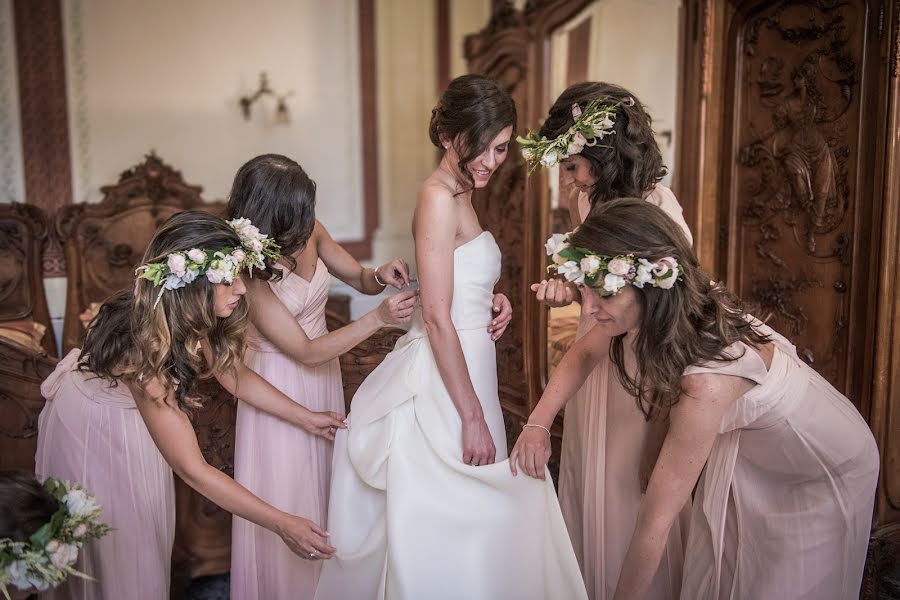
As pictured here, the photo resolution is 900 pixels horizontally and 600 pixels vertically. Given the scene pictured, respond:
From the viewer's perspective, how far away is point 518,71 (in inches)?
195

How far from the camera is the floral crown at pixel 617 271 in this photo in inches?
70.4

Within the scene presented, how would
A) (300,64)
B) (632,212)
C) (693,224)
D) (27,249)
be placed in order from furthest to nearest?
(300,64) < (27,249) < (693,224) < (632,212)

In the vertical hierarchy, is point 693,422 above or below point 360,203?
below

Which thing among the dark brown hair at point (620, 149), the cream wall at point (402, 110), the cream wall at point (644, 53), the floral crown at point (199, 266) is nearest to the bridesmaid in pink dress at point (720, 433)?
the dark brown hair at point (620, 149)

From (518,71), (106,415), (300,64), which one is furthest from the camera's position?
(300,64)

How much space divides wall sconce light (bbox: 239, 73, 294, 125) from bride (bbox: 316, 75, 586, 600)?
172 inches

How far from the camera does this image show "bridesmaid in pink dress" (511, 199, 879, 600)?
6.16 feet

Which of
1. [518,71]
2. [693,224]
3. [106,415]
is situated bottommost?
[106,415]

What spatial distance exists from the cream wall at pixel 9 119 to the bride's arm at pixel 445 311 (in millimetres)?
4765

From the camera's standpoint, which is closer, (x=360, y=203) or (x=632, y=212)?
(x=632, y=212)

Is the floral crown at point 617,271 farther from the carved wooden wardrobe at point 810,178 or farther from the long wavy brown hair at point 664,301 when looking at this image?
the carved wooden wardrobe at point 810,178

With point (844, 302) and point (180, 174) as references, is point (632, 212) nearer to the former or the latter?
point (844, 302)

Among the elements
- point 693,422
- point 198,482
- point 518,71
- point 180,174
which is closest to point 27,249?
point 180,174

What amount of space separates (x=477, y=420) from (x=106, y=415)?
111 cm
